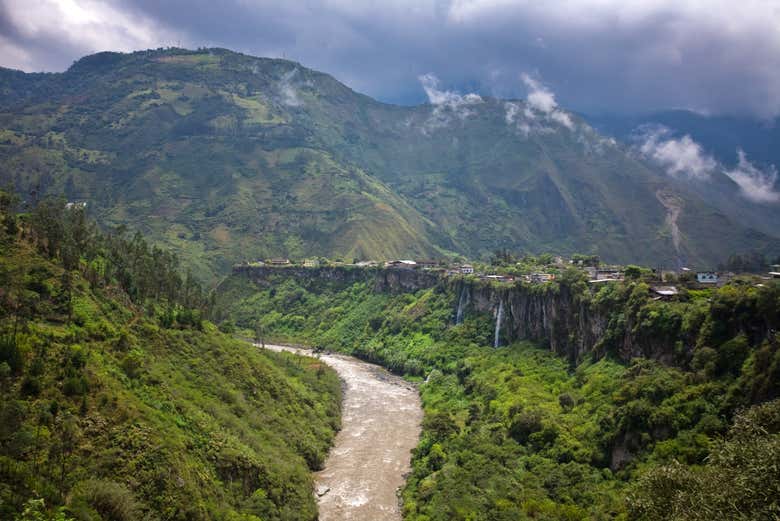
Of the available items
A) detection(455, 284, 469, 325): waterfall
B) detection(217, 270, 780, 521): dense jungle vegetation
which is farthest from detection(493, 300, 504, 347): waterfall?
detection(217, 270, 780, 521): dense jungle vegetation

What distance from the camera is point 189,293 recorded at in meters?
111

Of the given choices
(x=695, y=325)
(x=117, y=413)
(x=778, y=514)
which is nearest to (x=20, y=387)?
(x=117, y=413)

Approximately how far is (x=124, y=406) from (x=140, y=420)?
1.66m

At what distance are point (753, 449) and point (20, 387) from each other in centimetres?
4661

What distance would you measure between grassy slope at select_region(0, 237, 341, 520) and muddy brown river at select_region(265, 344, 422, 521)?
334 cm

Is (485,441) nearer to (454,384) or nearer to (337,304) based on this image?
(454,384)

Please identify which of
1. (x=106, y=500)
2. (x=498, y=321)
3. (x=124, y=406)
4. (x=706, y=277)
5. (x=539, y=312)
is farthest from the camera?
(x=498, y=321)

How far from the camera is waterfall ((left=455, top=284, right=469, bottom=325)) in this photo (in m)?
139

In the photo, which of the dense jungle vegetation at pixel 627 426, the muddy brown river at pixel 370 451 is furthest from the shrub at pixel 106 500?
the dense jungle vegetation at pixel 627 426

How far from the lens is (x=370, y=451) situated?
7944 centimetres

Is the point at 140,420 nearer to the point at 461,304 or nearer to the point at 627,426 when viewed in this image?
the point at 627,426

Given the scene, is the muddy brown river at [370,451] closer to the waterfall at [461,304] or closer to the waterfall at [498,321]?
the waterfall at [498,321]

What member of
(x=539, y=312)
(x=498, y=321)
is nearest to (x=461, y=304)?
(x=498, y=321)

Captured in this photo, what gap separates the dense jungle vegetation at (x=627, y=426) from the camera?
35312 millimetres
